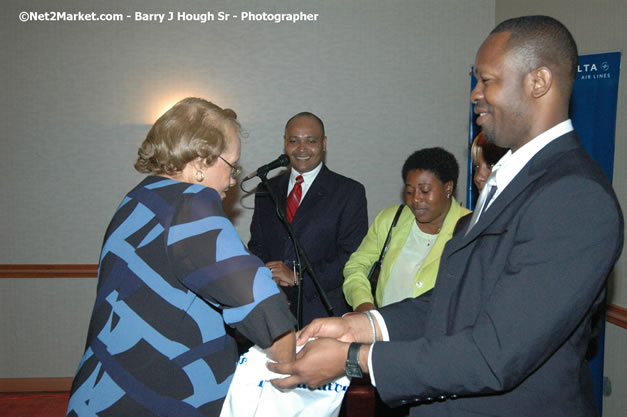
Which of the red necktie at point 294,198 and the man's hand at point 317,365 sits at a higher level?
the red necktie at point 294,198

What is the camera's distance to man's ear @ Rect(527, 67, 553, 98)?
132cm

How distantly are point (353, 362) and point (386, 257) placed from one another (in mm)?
1493

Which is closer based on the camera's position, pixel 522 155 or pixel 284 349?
pixel 522 155

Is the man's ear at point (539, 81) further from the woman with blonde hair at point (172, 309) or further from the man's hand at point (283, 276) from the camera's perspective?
the man's hand at point (283, 276)

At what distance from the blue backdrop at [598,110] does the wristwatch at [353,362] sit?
2.42 meters

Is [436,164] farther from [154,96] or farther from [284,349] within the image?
[154,96]

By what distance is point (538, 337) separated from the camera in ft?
3.78

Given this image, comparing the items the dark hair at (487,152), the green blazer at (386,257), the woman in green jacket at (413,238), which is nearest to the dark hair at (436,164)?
the woman in green jacket at (413,238)

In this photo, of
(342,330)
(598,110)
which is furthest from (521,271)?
(598,110)

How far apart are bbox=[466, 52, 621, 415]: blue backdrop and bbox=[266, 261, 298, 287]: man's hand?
200cm

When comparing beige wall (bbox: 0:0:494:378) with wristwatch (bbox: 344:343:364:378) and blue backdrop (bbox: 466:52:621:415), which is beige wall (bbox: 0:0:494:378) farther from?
wristwatch (bbox: 344:343:364:378)

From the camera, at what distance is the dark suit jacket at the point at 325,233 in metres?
3.36

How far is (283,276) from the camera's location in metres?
3.10

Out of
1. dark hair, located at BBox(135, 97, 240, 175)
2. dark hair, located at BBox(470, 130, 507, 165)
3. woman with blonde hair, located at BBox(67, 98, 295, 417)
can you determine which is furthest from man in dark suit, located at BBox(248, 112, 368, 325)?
woman with blonde hair, located at BBox(67, 98, 295, 417)
